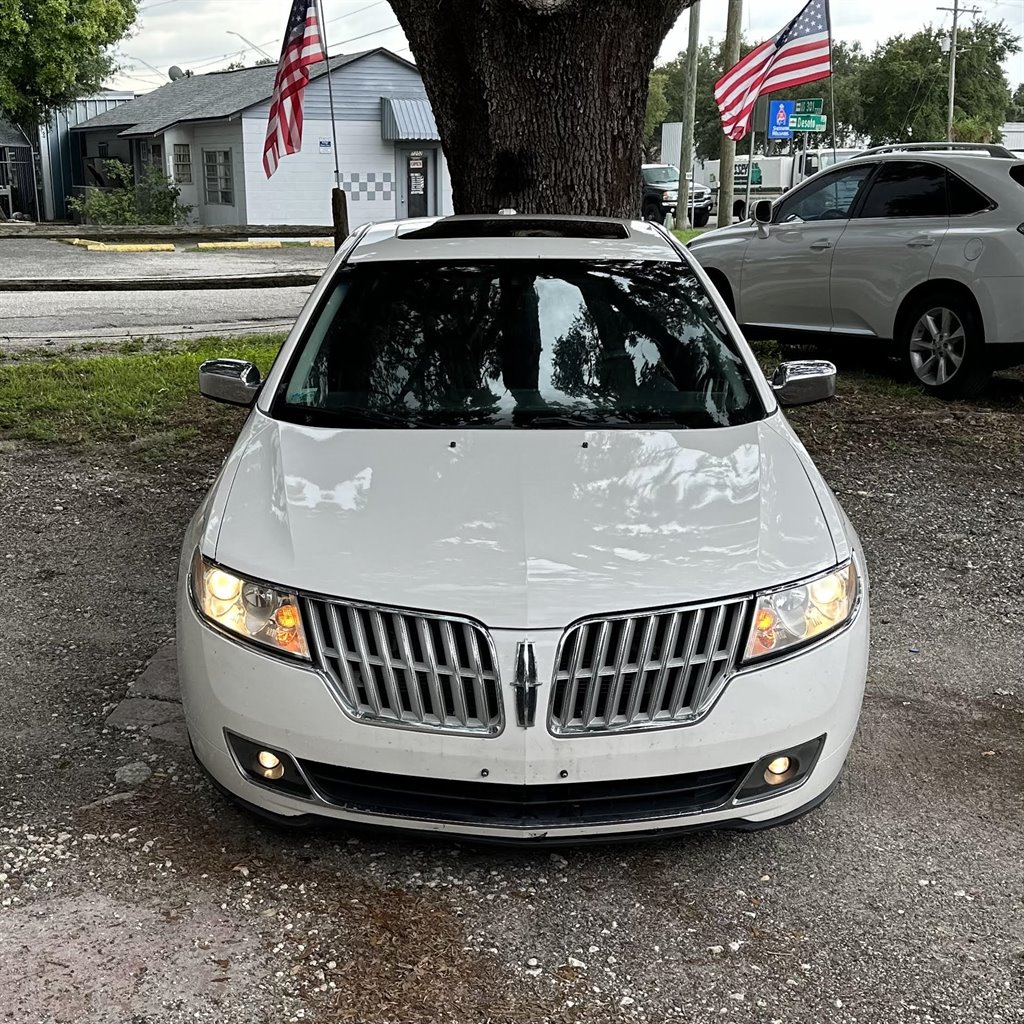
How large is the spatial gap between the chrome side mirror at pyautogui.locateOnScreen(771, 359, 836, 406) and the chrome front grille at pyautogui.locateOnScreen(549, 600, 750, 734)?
1.64m

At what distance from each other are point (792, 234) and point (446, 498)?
788cm

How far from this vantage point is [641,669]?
295 cm

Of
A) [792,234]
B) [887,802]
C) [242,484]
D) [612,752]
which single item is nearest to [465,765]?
[612,752]

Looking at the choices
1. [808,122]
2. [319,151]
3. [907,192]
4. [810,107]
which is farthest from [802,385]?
[319,151]

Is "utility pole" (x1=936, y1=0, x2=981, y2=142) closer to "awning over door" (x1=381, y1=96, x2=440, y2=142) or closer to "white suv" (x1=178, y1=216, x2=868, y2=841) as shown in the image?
"awning over door" (x1=381, y1=96, x2=440, y2=142)

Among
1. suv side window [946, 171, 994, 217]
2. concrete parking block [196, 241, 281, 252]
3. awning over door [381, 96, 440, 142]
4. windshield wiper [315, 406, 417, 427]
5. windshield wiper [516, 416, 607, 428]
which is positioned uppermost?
awning over door [381, 96, 440, 142]

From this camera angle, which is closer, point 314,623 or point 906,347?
point 314,623

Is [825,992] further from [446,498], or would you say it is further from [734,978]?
[446,498]

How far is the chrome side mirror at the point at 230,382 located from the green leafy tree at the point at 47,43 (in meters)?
33.4

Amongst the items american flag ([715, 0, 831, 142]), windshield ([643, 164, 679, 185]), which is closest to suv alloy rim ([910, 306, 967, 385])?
american flag ([715, 0, 831, 142])

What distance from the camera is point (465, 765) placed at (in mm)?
2926

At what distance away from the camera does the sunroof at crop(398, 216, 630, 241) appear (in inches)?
191

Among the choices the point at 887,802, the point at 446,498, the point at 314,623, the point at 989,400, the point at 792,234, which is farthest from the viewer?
the point at 792,234

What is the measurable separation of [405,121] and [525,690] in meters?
33.0
